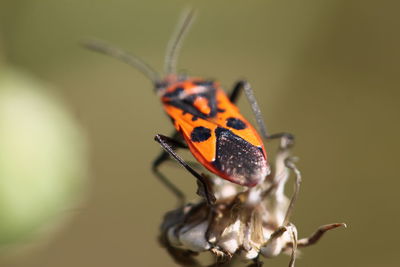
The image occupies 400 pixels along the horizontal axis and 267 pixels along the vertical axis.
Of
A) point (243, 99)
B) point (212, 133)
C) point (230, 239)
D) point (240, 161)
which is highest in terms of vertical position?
point (243, 99)

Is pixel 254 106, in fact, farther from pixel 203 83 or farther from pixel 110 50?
pixel 110 50

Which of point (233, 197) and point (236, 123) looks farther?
point (236, 123)

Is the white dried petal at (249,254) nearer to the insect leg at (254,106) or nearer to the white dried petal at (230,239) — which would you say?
the white dried petal at (230,239)

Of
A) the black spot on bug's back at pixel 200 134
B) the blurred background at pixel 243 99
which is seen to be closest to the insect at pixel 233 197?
the black spot on bug's back at pixel 200 134

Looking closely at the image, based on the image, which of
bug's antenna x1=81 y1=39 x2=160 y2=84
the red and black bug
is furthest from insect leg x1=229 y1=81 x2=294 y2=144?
bug's antenna x1=81 y1=39 x2=160 y2=84

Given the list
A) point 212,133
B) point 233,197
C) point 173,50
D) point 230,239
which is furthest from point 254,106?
point 173,50

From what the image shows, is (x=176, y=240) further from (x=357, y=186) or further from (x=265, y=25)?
(x=265, y=25)

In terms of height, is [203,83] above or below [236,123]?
above

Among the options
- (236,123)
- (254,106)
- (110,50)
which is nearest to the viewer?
(236,123)
